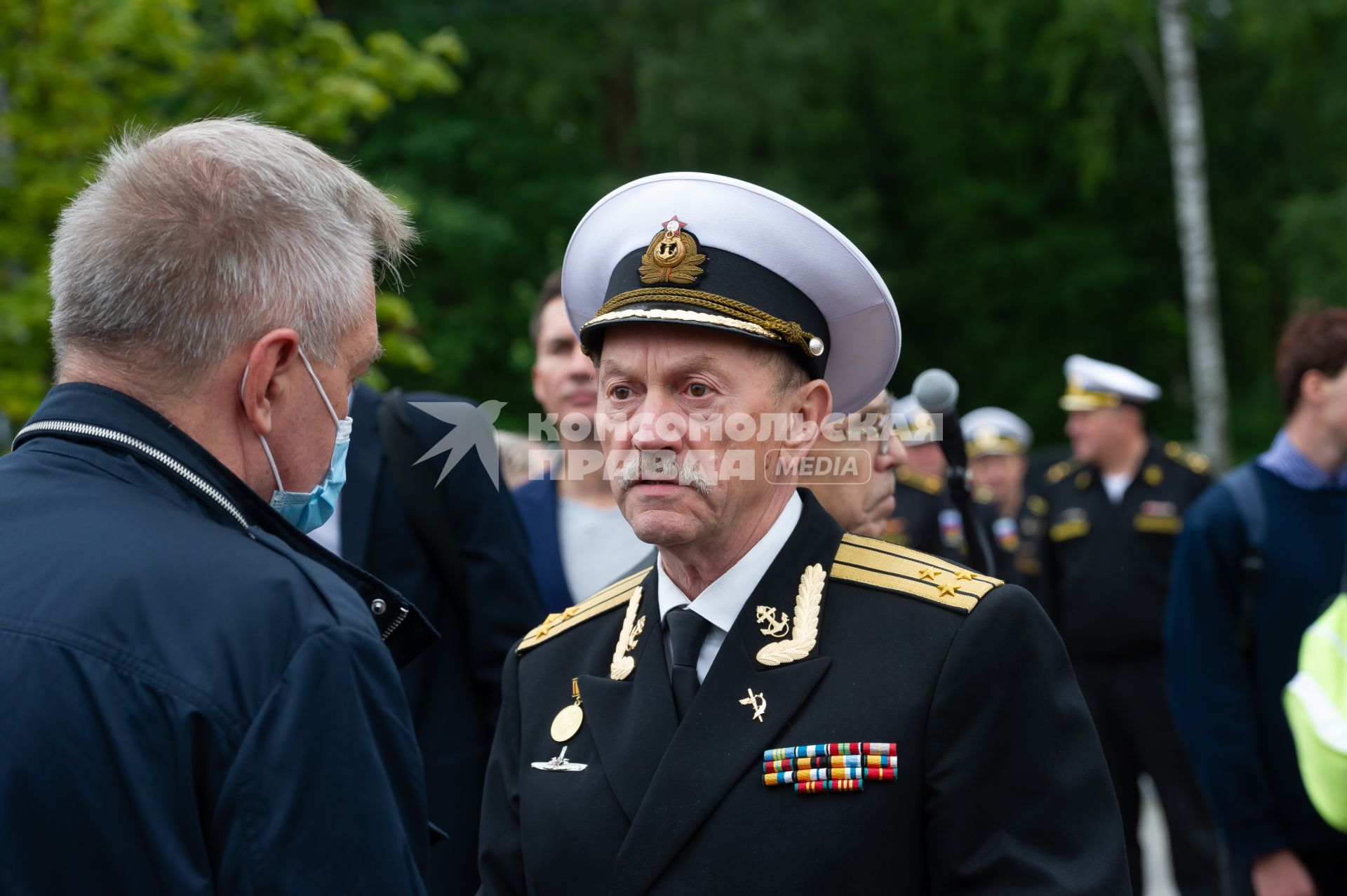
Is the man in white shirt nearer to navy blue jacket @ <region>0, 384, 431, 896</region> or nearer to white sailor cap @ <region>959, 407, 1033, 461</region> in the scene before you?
navy blue jacket @ <region>0, 384, 431, 896</region>

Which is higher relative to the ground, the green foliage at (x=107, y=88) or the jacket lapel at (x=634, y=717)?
the green foliage at (x=107, y=88)

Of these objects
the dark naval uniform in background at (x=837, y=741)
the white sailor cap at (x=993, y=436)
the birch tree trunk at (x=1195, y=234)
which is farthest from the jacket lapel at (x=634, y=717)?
the birch tree trunk at (x=1195, y=234)

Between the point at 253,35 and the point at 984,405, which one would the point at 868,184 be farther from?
the point at 253,35

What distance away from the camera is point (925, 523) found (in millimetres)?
7988

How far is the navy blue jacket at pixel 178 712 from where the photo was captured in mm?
1557

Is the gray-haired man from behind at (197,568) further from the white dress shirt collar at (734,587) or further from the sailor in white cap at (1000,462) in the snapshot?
the sailor in white cap at (1000,462)

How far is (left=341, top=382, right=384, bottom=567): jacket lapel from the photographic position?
11.6 ft

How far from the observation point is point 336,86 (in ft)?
25.4

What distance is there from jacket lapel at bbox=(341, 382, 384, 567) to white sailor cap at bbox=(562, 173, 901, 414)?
1.24 meters

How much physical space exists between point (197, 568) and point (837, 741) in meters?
1.05

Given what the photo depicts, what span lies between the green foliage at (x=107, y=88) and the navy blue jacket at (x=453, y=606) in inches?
166

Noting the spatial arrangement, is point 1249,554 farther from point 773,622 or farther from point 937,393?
point 773,622

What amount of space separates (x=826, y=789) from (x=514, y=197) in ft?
59.3

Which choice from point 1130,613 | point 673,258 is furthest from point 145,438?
point 1130,613
